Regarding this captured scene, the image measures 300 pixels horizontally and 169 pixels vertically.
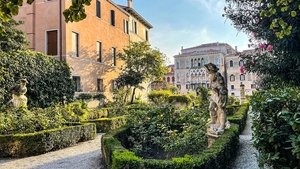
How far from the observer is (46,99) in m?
17.4

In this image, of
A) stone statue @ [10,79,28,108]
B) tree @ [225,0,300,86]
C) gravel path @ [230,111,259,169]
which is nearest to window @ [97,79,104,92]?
stone statue @ [10,79,28,108]

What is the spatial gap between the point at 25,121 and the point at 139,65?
1682 centimetres

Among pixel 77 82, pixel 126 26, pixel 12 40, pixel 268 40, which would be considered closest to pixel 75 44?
pixel 77 82

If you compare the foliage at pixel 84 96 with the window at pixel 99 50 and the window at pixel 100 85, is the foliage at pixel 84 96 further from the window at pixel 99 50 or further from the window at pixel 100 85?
the window at pixel 99 50

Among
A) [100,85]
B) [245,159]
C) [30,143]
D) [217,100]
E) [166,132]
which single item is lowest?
[245,159]

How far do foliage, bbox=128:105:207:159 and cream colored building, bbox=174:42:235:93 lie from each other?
206 ft

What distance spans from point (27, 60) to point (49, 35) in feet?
16.5

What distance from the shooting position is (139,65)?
27.0 m

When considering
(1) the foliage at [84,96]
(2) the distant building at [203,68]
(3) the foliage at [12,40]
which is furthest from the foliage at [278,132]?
(2) the distant building at [203,68]

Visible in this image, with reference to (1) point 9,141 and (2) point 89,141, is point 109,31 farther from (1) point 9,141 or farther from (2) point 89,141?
(1) point 9,141

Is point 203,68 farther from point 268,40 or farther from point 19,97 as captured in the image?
point 268,40

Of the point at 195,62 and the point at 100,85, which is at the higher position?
the point at 195,62

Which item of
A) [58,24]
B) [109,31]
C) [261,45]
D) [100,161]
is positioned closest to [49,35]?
[58,24]

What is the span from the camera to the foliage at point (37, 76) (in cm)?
1432
